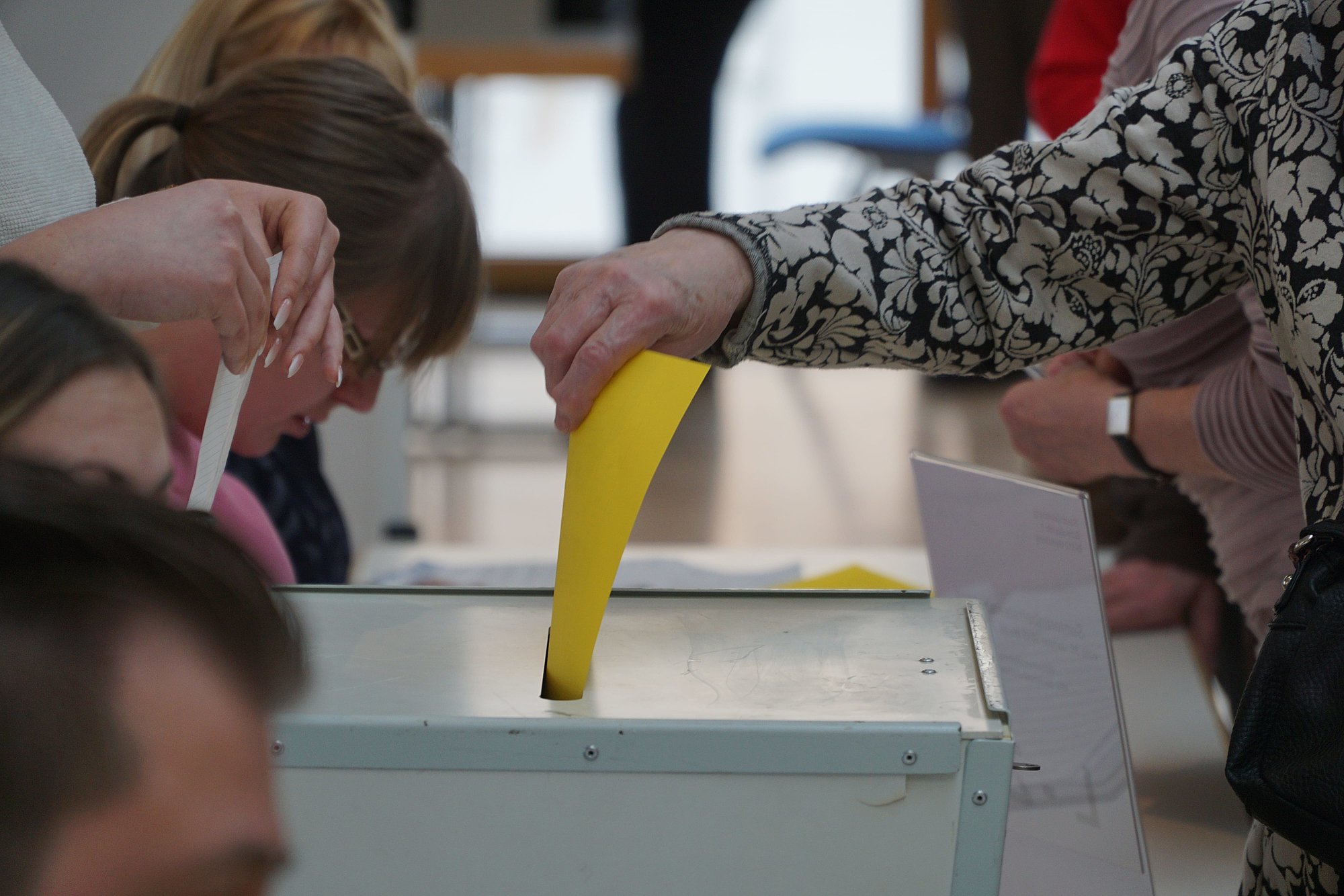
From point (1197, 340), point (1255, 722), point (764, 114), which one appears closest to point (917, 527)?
point (1197, 340)

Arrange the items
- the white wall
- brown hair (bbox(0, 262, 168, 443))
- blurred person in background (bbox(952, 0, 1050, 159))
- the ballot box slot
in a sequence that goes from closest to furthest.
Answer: brown hair (bbox(0, 262, 168, 443)) < the ballot box slot < the white wall < blurred person in background (bbox(952, 0, 1050, 159))

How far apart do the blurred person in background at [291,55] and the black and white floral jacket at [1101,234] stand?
0.57 metres

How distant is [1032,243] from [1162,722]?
0.57 meters

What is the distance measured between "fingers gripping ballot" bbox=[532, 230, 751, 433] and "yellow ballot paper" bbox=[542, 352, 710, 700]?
24mm

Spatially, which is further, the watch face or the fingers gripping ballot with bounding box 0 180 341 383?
Result: the watch face

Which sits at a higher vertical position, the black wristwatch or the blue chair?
the black wristwatch

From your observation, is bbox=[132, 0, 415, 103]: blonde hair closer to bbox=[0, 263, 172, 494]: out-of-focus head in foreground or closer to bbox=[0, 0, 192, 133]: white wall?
bbox=[0, 0, 192, 133]: white wall

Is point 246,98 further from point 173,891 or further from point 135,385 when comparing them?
point 173,891

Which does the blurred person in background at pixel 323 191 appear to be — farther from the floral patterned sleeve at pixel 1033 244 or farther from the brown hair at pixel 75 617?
the brown hair at pixel 75 617

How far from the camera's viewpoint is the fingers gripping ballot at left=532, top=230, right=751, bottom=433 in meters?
0.60

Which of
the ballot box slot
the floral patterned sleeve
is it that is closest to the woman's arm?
the floral patterned sleeve

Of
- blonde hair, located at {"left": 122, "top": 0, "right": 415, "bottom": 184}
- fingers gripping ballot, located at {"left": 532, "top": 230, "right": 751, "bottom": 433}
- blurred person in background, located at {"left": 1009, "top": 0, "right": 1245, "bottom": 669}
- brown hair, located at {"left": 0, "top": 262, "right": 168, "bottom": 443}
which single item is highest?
brown hair, located at {"left": 0, "top": 262, "right": 168, "bottom": 443}

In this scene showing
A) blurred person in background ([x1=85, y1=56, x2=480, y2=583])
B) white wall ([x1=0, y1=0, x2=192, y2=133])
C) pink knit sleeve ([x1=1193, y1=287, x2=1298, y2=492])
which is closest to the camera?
pink knit sleeve ([x1=1193, y1=287, x2=1298, y2=492])

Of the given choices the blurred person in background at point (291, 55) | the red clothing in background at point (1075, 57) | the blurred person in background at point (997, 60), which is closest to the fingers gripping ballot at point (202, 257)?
the blurred person in background at point (291, 55)
